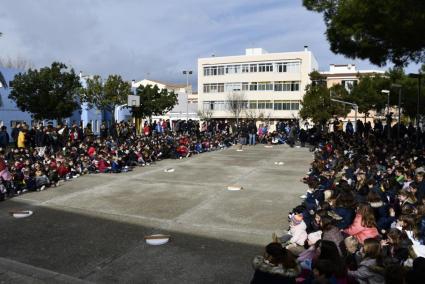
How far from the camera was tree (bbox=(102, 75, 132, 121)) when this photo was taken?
40969 millimetres

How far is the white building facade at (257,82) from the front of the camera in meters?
65.9

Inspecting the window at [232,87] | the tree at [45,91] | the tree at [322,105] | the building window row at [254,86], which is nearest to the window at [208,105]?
the building window row at [254,86]

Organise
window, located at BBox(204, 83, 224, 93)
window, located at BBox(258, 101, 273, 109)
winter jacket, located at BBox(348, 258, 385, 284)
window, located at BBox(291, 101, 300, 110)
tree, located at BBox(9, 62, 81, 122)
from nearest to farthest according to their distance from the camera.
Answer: winter jacket, located at BBox(348, 258, 385, 284) < tree, located at BBox(9, 62, 81, 122) < window, located at BBox(291, 101, 300, 110) < window, located at BBox(258, 101, 273, 109) < window, located at BBox(204, 83, 224, 93)

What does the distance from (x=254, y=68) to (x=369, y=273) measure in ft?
216

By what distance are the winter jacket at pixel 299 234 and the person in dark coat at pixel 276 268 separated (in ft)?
Answer: 7.83

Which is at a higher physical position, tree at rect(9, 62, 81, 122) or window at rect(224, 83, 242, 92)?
window at rect(224, 83, 242, 92)

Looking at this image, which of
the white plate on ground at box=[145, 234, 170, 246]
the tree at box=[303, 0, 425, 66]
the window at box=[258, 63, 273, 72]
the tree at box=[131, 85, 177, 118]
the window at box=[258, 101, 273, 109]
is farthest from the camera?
the window at box=[258, 63, 273, 72]

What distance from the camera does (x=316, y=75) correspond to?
5816 centimetres

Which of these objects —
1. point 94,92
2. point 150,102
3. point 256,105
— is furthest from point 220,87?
point 94,92

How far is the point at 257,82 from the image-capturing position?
68.8 meters

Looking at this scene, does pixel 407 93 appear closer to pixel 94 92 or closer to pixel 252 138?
pixel 252 138

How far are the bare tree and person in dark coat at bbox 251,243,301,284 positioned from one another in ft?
209

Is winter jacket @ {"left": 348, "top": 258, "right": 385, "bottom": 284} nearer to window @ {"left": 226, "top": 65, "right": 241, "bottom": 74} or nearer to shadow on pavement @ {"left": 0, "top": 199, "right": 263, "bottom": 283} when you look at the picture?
shadow on pavement @ {"left": 0, "top": 199, "right": 263, "bottom": 283}

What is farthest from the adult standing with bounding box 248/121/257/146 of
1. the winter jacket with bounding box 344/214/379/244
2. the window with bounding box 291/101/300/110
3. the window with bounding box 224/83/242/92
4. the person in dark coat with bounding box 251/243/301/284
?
the window with bounding box 224/83/242/92
